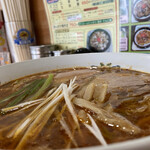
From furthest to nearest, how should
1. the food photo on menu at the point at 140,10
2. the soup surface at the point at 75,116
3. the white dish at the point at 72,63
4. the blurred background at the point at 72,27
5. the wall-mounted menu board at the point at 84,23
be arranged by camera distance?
1. the wall-mounted menu board at the point at 84,23
2. the blurred background at the point at 72,27
3. the food photo on menu at the point at 140,10
4. the white dish at the point at 72,63
5. the soup surface at the point at 75,116

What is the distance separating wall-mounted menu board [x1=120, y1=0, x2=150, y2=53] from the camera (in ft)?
4.22

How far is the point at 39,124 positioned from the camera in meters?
0.57

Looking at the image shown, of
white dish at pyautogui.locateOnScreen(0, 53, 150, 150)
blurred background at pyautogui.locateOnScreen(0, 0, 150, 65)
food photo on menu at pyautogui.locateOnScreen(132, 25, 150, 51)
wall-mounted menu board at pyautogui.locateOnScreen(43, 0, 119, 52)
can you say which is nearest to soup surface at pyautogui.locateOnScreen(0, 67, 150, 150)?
white dish at pyautogui.locateOnScreen(0, 53, 150, 150)

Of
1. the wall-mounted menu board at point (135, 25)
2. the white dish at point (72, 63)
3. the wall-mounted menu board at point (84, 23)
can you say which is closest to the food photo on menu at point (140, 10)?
the wall-mounted menu board at point (135, 25)

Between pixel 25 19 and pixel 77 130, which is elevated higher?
pixel 25 19

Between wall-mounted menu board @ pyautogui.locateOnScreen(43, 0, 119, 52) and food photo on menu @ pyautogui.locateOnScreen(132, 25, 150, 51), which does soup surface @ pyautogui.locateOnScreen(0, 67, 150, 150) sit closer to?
food photo on menu @ pyautogui.locateOnScreen(132, 25, 150, 51)

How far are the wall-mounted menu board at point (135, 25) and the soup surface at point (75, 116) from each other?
1.99 feet

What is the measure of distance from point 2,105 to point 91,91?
1.53 ft

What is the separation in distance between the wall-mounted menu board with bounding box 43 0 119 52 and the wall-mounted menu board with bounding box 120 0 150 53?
73 mm

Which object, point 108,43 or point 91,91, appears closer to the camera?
point 91,91

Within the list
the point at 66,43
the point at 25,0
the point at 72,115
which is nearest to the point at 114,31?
the point at 66,43

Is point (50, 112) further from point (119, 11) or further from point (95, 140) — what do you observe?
point (119, 11)

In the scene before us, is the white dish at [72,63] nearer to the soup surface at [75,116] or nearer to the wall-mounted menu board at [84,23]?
the soup surface at [75,116]

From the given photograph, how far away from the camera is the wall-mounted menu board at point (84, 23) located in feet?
4.91
